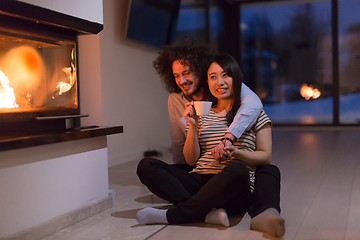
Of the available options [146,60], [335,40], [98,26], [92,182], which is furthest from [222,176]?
[335,40]

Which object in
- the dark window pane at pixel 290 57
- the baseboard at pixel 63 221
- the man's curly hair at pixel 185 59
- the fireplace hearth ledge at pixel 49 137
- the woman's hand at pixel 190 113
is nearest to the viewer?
the fireplace hearth ledge at pixel 49 137

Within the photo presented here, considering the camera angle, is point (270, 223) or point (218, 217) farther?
point (218, 217)

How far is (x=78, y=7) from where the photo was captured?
224 centimetres

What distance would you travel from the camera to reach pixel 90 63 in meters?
2.46

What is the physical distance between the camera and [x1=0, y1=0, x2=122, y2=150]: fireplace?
1873 millimetres

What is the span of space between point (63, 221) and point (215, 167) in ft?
2.47

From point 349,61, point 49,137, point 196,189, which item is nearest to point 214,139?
point 196,189

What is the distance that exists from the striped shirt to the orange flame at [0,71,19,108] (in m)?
0.88

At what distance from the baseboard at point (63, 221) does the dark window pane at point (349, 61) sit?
5.74 metres

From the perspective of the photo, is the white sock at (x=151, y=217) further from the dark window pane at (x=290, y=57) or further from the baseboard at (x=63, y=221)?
the dark window pane at (x=290, y=57)

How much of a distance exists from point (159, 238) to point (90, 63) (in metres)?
1.10

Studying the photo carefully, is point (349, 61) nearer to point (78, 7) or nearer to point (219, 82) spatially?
point (219, 82)

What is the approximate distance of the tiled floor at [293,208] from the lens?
6.17ft

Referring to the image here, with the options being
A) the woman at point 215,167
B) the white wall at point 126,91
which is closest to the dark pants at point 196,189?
the woman at point 215,167
